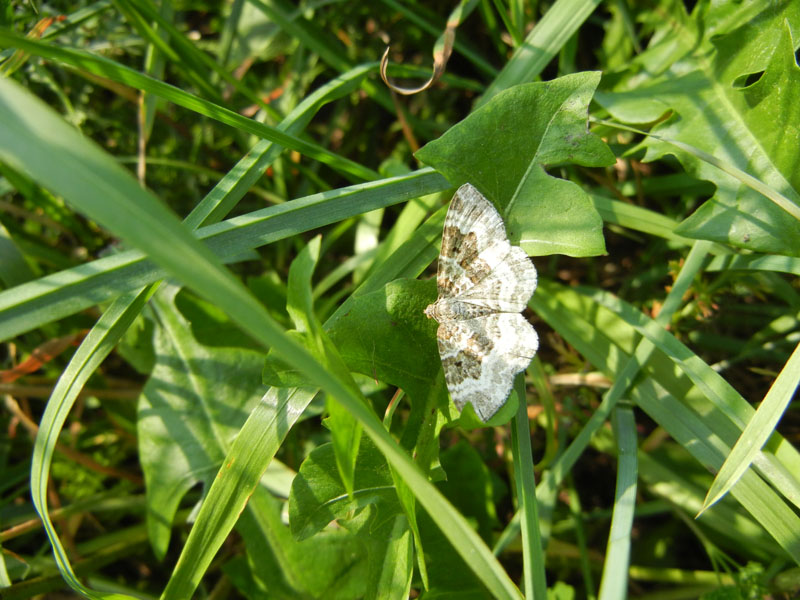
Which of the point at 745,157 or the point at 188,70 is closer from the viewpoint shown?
the point at 745,157

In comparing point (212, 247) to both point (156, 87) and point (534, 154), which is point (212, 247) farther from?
point (534, 154)

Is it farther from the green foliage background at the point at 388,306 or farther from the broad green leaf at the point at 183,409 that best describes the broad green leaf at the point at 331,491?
the broad green leaf at the point at 183,409

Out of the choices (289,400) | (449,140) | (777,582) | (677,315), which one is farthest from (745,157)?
(289,400)

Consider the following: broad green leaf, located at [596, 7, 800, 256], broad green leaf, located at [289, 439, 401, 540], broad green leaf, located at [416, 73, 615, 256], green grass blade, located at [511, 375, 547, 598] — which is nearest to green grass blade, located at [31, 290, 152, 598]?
broad green leaf, located at [289, 439, 401, 540]

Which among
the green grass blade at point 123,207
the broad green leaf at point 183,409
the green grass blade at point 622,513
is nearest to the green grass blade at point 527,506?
the green grass blade at point 622,513

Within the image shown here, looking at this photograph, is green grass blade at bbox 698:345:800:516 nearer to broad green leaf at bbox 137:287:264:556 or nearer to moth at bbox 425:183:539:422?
moth at bbox 425:183:539:422

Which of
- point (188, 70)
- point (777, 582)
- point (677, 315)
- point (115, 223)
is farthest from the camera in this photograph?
point (188, 70)

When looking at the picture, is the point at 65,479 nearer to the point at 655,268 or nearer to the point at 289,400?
the point at 289,400
